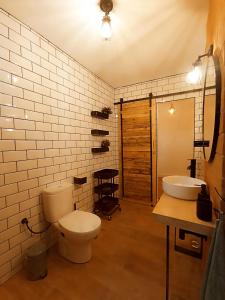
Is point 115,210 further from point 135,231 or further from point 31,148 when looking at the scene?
point 31,148

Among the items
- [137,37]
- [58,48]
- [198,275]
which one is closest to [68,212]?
[198,275]

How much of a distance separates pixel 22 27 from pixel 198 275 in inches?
117

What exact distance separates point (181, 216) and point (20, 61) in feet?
6.51

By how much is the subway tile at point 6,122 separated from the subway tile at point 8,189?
56cm

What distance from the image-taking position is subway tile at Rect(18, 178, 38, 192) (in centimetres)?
161

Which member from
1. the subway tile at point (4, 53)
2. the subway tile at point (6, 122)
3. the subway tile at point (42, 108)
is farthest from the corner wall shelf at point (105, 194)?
the subway tile at point (4, 53)

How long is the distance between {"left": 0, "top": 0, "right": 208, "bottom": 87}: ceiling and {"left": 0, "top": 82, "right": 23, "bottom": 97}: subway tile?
2.24 ft

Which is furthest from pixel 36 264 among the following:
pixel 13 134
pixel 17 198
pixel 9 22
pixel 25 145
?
pixel 9 22

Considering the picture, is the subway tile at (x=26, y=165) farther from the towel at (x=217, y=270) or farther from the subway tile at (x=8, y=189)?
the towel at (x=217, y=270)

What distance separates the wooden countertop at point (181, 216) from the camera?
0.95m

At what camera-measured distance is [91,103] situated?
270 centimetres

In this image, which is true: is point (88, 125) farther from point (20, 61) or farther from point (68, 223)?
point (68, 223)

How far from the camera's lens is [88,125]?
2.62m

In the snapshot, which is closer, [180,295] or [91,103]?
[180,295]
